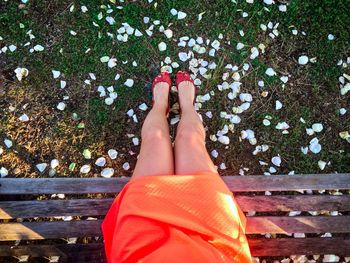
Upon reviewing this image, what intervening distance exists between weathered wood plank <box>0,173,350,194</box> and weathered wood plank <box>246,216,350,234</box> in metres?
0.19

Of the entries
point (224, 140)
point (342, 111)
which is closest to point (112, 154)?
point (224, 140)

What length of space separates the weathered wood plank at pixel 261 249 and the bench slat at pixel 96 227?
61mm

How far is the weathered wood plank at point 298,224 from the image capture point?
232 centimetres

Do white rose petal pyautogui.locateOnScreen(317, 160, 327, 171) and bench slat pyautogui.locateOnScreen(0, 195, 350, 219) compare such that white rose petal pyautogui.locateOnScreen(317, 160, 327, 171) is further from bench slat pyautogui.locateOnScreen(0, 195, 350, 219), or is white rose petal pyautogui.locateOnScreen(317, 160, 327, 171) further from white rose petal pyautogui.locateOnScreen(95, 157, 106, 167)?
white rose petal pyautogui.locateOnScreen(95, 157, 106, 167)

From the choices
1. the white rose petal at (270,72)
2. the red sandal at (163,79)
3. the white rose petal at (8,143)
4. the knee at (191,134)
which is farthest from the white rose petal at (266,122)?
the white rose petal at (8,143)

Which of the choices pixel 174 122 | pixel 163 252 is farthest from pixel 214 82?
pixel 163 252

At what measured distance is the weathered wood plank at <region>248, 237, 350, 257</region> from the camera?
7.62 ft

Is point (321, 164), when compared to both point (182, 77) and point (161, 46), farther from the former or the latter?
point (161, 46)

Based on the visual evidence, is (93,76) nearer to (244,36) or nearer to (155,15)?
(155,15)

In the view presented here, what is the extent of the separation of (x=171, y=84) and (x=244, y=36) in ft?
2.27

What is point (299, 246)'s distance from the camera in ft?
7.70

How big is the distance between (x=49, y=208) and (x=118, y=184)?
44 cm

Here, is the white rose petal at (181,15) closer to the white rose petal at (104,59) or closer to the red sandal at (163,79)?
the red sandal at (163,79)

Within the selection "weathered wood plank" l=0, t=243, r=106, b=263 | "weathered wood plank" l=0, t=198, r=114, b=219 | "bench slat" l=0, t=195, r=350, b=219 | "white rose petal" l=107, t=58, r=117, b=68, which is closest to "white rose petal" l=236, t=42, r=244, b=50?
"white rose petal" l=107, t=58, r=117, b=68
